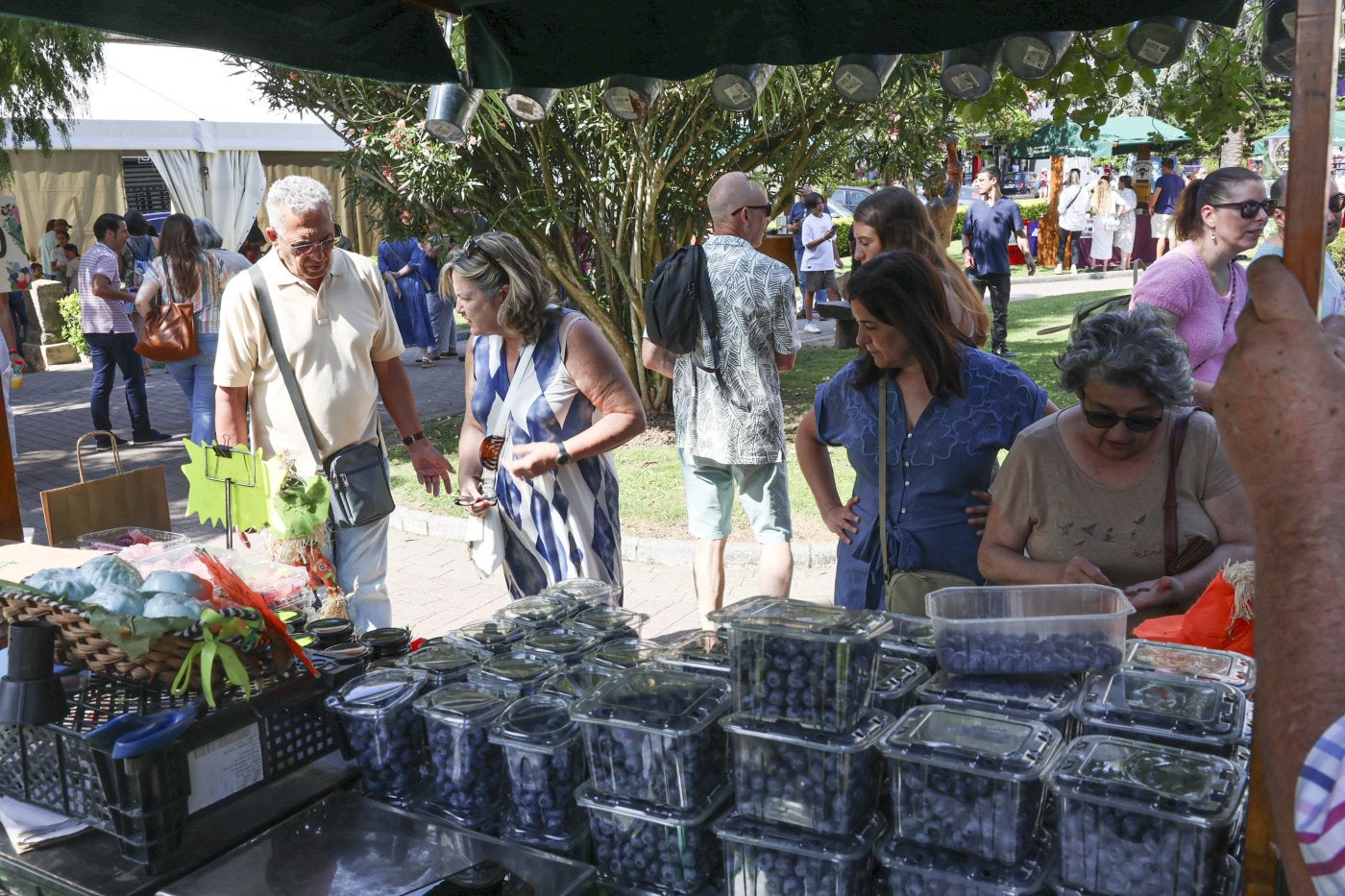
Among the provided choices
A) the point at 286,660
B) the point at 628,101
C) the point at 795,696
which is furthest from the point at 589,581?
the point at 628,101

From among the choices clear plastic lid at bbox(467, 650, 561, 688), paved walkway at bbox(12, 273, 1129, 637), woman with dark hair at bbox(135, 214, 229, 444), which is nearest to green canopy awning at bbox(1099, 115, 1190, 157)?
paved walkway at bbox(12, 273, 1129, 637)

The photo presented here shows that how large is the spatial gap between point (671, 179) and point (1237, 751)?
7.95m

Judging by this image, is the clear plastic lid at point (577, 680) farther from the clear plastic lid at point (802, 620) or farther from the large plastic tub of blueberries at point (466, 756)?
the clear plastic lid at point (802, 620)

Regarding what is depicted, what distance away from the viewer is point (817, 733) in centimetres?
175

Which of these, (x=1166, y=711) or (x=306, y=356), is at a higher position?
(x=306, y=356)

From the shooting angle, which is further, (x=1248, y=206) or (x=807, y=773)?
(x=1248, y=206)

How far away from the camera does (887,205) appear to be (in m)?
4.48

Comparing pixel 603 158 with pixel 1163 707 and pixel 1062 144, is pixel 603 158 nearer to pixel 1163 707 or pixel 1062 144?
pixel 1163 707

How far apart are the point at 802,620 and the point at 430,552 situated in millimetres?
5732

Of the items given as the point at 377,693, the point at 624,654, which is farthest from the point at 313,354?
the point at 624,654

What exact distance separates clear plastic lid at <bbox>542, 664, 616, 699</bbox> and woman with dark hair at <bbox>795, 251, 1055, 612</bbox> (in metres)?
1.61

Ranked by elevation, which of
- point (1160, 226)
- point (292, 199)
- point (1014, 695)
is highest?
point (1160, 226)

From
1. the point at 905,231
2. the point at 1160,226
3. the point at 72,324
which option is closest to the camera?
the point at 905,231

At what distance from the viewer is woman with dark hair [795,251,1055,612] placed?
3.45 metres
